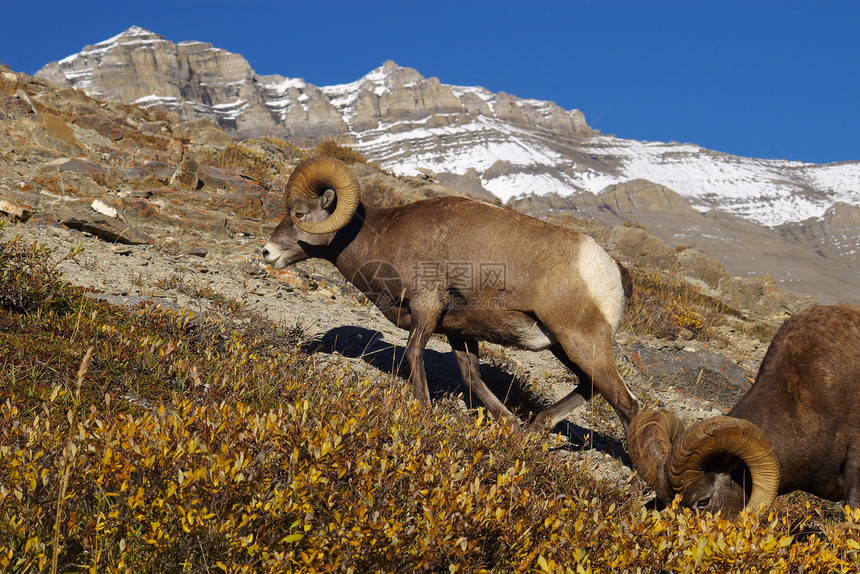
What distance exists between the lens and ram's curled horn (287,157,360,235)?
6.80 meters

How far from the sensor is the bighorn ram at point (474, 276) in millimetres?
5527

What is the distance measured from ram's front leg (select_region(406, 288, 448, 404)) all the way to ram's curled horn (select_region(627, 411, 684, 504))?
227 centimetres

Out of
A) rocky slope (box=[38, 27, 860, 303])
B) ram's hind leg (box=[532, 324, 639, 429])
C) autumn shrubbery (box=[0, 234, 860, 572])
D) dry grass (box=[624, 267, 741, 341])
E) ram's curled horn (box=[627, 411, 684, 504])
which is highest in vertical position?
rocky slope (box=[38, 27, 860, 303])

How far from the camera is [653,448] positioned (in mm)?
4078

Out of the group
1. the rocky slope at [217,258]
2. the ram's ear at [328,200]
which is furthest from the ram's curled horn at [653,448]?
the ram's ear at [328,200]

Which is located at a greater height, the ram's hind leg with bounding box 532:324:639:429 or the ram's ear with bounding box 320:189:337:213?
the ram's ear with bounding box 320:189:337:213

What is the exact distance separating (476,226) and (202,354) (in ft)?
9.61

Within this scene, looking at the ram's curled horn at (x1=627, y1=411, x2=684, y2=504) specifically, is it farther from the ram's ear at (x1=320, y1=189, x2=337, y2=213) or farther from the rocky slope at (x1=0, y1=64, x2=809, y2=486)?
the ram's ear at (x1=320, y1=189, x2=337, y2=213)

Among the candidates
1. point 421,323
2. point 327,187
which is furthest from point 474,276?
point 327,187

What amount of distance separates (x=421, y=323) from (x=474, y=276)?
72 centimetres

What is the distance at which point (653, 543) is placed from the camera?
312 cm

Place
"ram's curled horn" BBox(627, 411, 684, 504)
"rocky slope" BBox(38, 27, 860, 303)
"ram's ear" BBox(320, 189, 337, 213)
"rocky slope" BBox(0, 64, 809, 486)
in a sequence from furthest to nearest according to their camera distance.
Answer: "rocky slope" BBox(38, 27, 860, 303), "rocky slope" BBox(0, 64, 809, 486), "ram's ear" BBox(320, 189, 337, 213), "ram's curled horn" BBox(627, 411, 684, 504)

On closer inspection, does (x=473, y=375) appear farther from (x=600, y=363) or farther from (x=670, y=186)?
(x=670, y=186)

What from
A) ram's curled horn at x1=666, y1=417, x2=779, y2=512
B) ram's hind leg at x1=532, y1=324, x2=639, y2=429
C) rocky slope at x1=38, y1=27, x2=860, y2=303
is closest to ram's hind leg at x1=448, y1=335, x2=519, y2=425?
ram's hind leg at x1=532, y1=324, x2=639, y2=429
